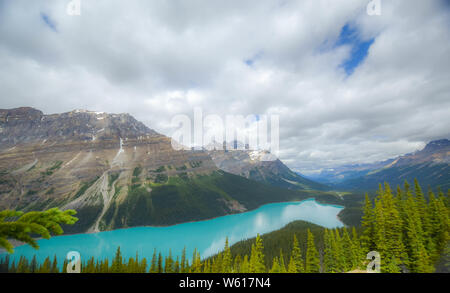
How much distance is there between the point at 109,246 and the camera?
13212 cm

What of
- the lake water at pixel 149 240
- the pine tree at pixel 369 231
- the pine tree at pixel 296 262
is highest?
the pine tree at pixel 369 231

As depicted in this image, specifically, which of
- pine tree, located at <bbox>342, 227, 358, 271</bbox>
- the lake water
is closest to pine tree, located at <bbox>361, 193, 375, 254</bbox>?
pine tree, located at <bbox>342, 227, 358, 271</bbox>

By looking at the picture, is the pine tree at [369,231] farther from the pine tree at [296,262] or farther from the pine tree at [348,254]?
the pine tree at [296,262]

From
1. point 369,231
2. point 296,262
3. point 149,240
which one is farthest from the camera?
point 149,240

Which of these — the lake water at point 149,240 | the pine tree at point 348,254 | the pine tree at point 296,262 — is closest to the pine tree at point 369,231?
the pine tree at point 348,254

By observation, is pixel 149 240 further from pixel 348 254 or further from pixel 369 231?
pixel 369 231

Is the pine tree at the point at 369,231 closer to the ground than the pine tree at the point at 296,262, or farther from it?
farther from it

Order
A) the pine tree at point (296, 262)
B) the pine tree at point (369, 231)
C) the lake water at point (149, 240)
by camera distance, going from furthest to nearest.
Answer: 1. the lake water at point (149, 240)
2. the pine tree at point (296, 262)
3. the pine tree at point (369, 231)

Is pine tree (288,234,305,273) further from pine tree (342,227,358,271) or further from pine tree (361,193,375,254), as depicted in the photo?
pine tree (361,193,375,254)

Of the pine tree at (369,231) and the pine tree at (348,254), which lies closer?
the pine tree at (369,231)

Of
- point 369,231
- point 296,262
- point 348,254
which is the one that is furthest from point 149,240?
point 369,231

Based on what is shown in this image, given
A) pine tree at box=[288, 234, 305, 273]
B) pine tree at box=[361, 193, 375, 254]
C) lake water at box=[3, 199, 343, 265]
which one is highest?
pine tree at box=[361, 193, 375, 254]

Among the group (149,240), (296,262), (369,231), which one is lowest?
(149,240)
